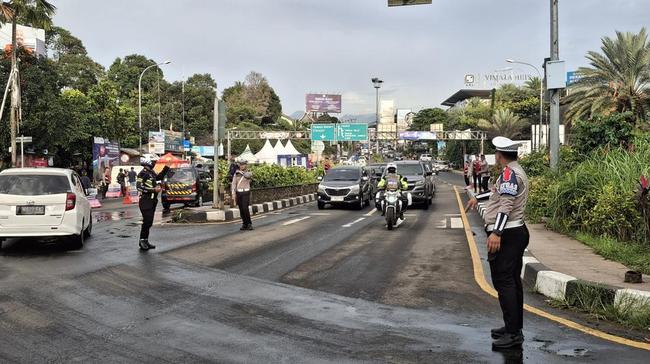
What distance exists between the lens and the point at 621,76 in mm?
34906

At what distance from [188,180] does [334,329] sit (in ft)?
63.7

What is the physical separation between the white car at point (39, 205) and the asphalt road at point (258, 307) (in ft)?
1.52

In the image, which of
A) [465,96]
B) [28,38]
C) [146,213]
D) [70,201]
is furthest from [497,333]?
[465,96]

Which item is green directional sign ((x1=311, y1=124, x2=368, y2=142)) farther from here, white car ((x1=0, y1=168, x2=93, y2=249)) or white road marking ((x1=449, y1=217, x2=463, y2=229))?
white car ((x1=0, y1=168, x2=93, y2=249))

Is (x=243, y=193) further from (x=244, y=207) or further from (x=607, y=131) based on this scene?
(x=607, y=131)

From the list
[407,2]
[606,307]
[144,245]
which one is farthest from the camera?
[144,245]

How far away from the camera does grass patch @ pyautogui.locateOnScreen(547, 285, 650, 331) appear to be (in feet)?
19.2

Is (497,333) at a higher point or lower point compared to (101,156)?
lower

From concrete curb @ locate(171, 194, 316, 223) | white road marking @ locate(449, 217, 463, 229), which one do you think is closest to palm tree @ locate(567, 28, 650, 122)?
white road marking @ locate(449, 217, 463, 229)

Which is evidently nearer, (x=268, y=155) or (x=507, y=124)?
(x=268, y=155)

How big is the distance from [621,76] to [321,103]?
3035 inches

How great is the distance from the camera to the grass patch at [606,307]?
19.2ft

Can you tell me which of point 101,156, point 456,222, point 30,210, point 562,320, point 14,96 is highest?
point 14,96

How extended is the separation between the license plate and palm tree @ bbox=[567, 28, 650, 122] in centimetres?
3133
